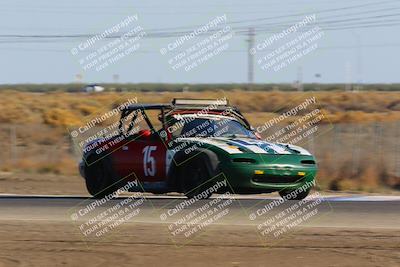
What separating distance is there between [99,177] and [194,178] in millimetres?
2287

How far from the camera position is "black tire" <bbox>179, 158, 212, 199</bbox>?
15.2m

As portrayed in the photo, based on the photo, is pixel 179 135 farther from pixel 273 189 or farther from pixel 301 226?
pixel 301 226

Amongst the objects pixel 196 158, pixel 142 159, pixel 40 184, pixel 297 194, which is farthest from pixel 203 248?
pixel 40 184

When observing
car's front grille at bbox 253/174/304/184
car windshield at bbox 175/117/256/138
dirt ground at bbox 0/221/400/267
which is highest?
dirt ground at bbox 0/221/400/267

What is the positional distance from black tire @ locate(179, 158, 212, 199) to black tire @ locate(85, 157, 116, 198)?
5.82ft

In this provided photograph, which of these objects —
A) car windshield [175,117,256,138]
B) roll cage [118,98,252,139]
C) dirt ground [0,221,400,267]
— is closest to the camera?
dirt ground [0,221,400,267]

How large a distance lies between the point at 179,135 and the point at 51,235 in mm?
4630

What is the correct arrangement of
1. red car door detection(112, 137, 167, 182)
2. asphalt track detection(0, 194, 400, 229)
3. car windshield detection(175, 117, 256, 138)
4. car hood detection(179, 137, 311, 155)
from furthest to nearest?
1. car windshield detection(175, 117, 256, 138)
2. red car door detection(112, 137, 167, 182)
3. car hood detection(179, 137, 311, 155)
4. asphalt track detection(0, 194, 400, 229)

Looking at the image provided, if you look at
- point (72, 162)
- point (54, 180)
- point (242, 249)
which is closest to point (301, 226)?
point (242, 249)

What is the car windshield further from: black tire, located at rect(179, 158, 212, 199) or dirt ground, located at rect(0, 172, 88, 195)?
dirt ground, located at rect(0, 172, 88, 195)

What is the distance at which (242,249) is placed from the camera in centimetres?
1046

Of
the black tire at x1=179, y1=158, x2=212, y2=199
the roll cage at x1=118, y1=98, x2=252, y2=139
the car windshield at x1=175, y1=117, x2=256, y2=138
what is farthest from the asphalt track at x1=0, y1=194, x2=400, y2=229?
the roll cage at x1=118, y1=98, x2=252, y2=139

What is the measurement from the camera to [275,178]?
1516cm

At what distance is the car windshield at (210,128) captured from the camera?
1609 centimetres
